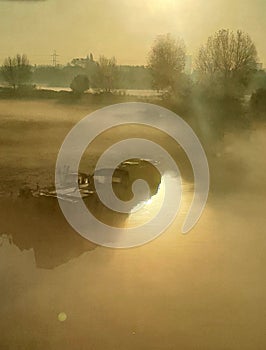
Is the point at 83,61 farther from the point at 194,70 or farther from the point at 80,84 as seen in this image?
the point at 194,70

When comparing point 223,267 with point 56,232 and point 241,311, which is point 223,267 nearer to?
point 241,311

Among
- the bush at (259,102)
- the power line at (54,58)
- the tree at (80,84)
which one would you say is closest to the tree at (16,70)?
the power line at (54,58)

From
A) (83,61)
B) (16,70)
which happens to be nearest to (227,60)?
(83,61)

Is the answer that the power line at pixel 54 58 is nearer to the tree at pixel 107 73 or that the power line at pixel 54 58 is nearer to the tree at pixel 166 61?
the tree at pixel 107 73

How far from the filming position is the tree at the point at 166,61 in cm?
217

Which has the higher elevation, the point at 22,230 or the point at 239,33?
the point at 239,33

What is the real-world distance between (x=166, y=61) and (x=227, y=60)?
267 mm

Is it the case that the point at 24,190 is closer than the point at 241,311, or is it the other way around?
the point at 241,311

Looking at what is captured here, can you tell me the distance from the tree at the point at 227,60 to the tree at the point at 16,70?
2.53 ft

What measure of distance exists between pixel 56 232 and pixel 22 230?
0.16 m

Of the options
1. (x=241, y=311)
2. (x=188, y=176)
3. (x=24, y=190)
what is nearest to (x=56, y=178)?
(x=24, y=190)

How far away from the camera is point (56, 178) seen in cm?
225

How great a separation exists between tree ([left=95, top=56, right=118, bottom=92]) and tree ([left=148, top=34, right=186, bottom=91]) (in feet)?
0.53

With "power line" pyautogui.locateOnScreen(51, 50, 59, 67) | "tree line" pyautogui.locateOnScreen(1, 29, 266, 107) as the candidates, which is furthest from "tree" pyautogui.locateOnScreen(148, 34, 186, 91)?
"power line" pyautogui.locateOnScreen(51, 50, 59, 67)
